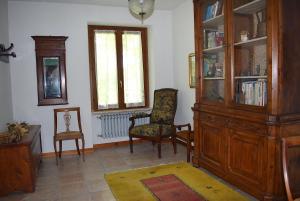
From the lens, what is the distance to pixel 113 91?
5180 mm

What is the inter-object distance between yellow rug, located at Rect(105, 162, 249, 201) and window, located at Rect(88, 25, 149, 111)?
1856 millimetres

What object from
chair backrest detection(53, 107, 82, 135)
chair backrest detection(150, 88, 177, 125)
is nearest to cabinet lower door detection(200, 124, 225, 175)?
chair backrest detection(150, 88, 177, 125)

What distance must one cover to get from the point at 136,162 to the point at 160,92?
4.98 ft

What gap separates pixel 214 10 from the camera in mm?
3309

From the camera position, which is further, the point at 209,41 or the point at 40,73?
the point at 40,73

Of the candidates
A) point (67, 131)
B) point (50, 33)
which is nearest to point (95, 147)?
point (67, 131)

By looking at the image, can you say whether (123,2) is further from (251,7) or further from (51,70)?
(251,7)

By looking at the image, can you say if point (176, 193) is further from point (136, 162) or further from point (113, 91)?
point (113, 91)

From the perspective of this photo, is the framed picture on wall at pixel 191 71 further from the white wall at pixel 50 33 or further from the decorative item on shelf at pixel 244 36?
the decorative item on shelf at pixel 244 36

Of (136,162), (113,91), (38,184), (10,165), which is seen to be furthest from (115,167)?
(113,91)

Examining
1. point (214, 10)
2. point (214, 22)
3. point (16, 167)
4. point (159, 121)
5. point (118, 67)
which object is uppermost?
point (214, 10)

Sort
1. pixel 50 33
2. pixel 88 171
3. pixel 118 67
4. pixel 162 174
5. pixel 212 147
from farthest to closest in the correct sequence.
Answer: pixel 118 67 → pixel 50 33 → pixel 88 171 → pixel 162 174 → pixel 212 147

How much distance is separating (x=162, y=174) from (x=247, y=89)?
1.57 m

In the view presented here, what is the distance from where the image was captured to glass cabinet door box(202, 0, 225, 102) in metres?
3.21
